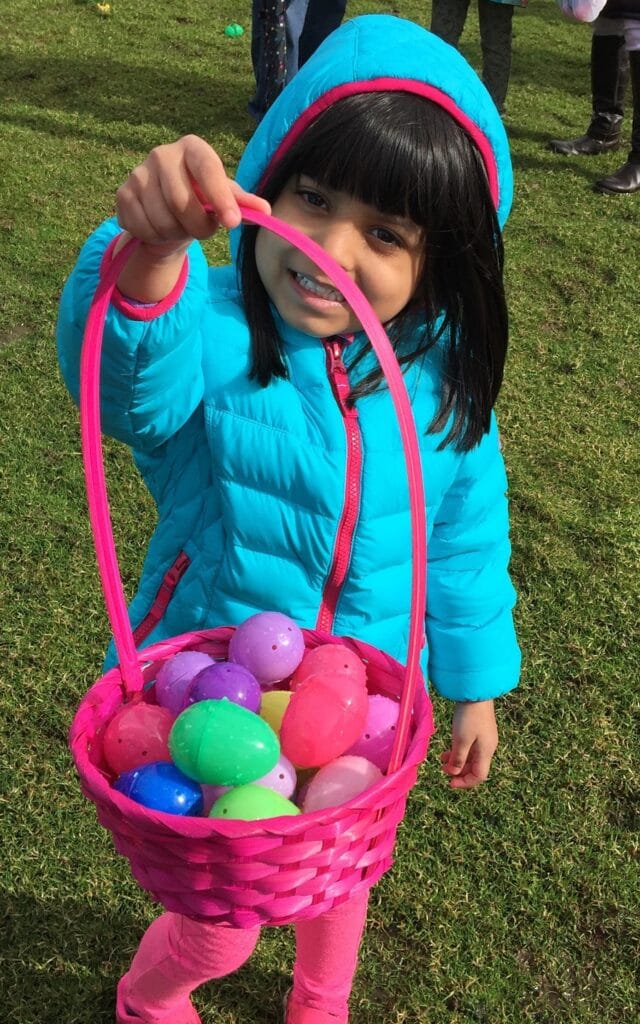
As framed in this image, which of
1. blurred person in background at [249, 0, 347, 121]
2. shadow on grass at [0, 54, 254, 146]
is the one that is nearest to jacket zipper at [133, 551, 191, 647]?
blurred person in background at [249, 0, 347, 121]

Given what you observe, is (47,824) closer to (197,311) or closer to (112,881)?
(112,881)

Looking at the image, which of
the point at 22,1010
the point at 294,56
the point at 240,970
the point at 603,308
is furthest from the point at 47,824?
the point at 294,56

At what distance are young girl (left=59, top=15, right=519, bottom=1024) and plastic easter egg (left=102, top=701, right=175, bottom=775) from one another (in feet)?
0.89

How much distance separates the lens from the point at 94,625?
2357mm

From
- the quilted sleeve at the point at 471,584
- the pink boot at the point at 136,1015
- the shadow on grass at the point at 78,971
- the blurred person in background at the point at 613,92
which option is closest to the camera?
the quilted sleeve at the point at 471,584

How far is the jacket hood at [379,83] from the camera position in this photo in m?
1.25

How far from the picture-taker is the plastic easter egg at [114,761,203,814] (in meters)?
1.04

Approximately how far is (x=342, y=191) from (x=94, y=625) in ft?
4.73

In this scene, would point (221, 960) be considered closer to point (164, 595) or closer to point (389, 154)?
point (164, 595)

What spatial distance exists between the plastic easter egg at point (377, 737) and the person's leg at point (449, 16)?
4822 millimetres

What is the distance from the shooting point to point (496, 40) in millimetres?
4918

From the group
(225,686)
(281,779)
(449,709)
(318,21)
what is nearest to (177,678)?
(225,686)

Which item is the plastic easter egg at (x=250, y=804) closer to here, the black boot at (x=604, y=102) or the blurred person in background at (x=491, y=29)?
the blurred person in background at (x=491, y=29)

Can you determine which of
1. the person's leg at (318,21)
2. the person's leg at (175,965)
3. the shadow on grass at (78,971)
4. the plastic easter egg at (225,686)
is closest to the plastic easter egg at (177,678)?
the plastic easter egg at (225,686)
